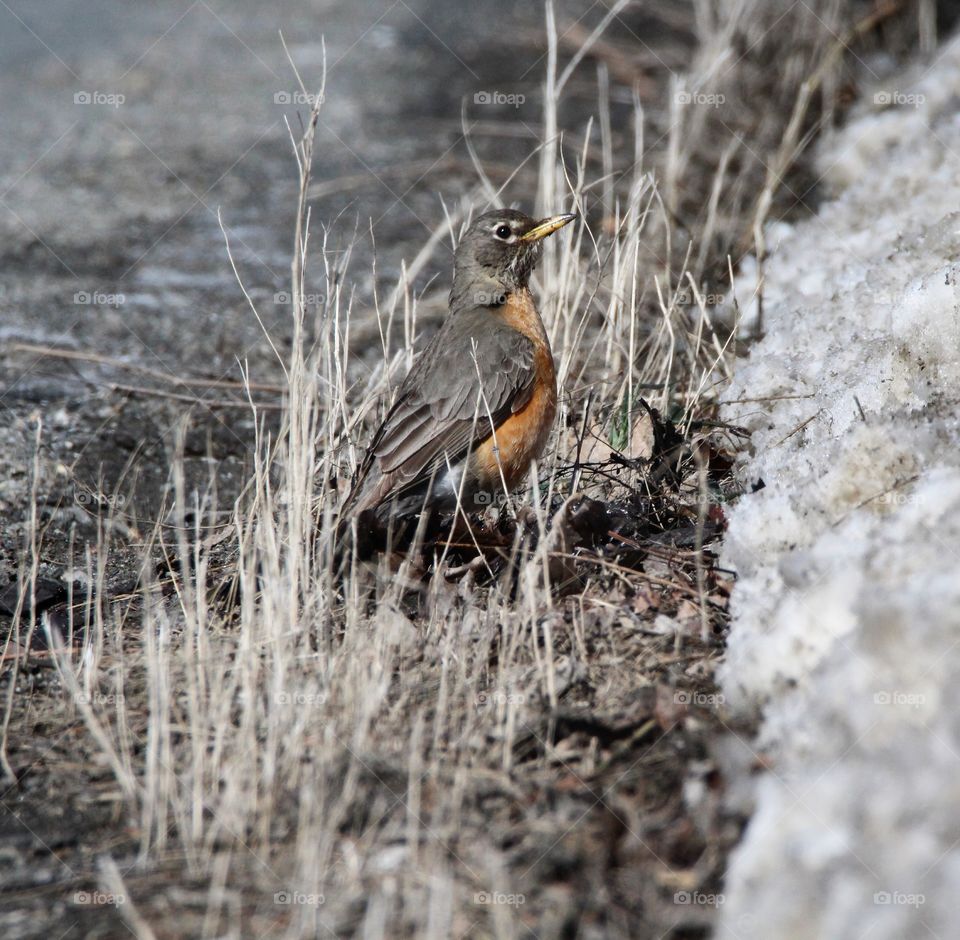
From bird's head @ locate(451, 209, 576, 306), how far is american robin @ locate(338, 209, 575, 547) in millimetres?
263

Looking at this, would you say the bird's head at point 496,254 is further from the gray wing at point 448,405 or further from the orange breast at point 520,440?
the orange breast at point 520,440

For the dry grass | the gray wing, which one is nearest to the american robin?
the gray wing

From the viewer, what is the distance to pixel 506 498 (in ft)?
16.9

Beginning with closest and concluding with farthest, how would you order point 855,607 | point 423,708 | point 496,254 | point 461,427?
point 855,607
point 423,708
point 461,427
point 496,254

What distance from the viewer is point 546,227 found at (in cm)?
574

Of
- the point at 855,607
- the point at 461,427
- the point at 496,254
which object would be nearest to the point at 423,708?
the point at 855,607

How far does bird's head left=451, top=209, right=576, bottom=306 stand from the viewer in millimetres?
5820

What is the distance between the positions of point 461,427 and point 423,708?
1805 mm

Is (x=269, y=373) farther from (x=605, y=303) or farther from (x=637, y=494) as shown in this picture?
(x=637, y=494)

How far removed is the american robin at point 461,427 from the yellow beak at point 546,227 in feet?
0.12

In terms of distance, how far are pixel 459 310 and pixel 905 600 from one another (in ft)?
10.6

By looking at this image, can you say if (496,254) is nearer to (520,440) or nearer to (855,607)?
(520,440)

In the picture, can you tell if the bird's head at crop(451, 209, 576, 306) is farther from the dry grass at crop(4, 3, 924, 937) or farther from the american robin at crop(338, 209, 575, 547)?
the dry grass at crop(4, 3, 924, 937)

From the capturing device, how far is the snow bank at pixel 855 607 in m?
2.55
